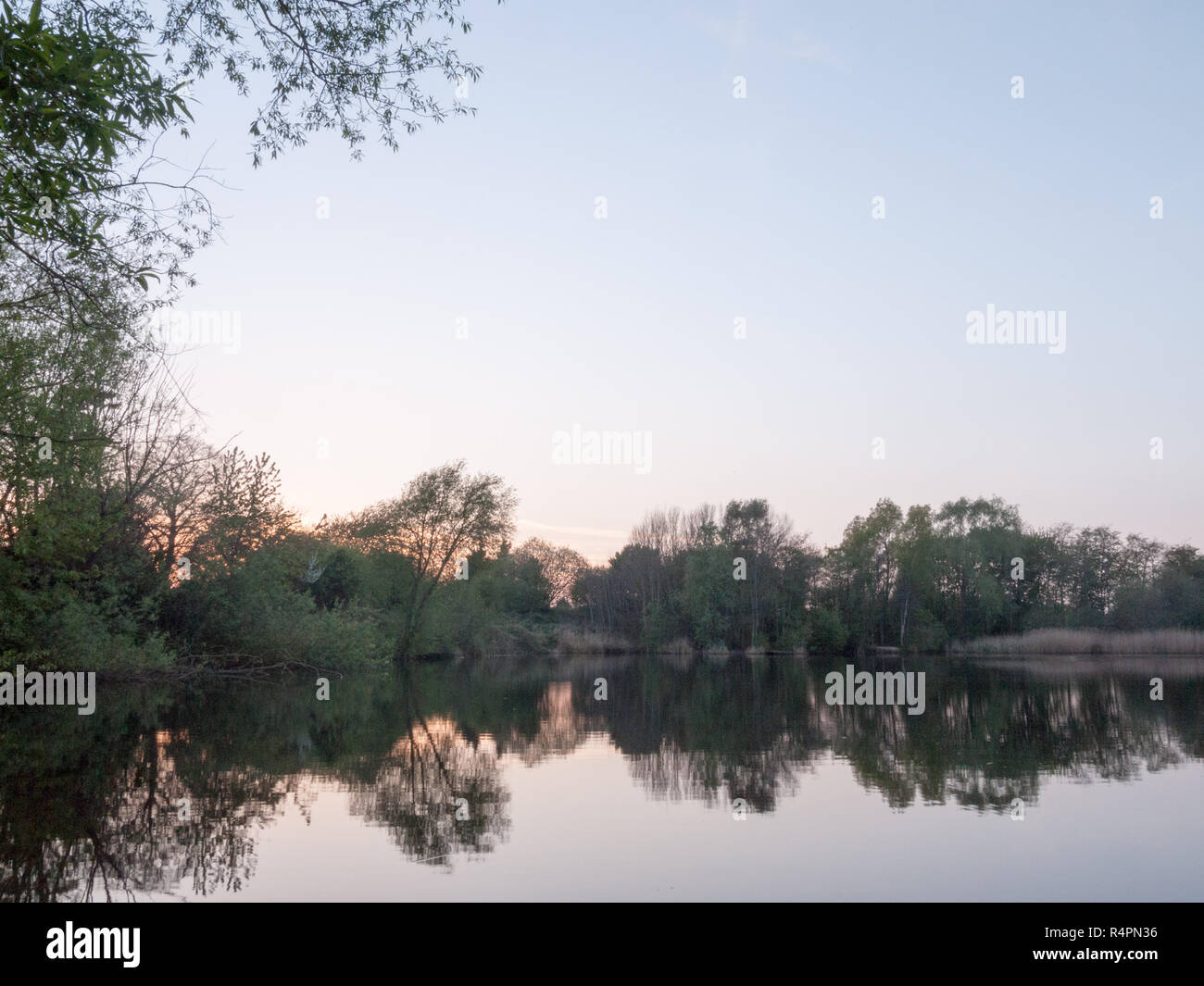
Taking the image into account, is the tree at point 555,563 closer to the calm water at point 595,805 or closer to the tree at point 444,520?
the tree at point 444,520

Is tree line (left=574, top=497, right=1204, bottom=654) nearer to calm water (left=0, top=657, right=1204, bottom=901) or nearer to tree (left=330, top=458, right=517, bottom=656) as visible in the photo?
tree (left=330, top=458, right=517, bottom=656)

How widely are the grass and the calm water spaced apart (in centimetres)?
3387

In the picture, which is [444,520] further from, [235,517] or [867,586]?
[867,586]

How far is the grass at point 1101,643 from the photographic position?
47.4m

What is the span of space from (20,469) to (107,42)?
10067 millimetres

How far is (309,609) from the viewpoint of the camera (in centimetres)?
3022

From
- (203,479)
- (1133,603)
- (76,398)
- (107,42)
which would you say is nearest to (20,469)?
(76,398)

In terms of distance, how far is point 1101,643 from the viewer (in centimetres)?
4941

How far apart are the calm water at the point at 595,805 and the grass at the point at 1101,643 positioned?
33872mm

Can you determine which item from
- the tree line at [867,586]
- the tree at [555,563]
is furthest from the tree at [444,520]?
the tree at [555,563]

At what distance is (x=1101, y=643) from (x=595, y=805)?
49014mm

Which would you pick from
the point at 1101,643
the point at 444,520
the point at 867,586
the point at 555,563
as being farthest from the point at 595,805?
the point at 555,563

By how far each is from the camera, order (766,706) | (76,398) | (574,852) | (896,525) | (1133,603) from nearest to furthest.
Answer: (574,852) → (76,398) → (766,706) → (1133,603) → (896,525)
